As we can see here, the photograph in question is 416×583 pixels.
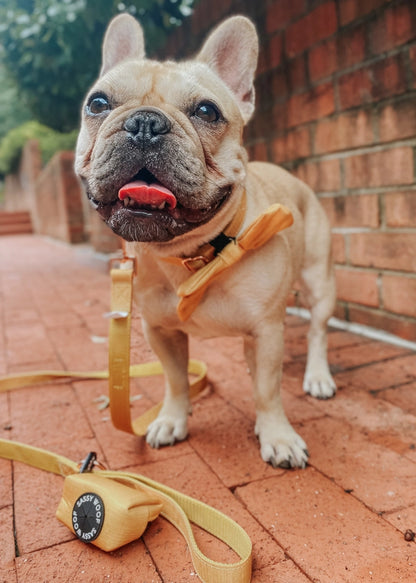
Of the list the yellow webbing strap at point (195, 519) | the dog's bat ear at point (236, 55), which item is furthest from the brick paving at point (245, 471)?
the dog's bat ear at point (236, 55)

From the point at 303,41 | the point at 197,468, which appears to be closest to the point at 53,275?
the point at 303,41

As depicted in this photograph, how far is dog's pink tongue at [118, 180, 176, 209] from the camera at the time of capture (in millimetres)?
1418

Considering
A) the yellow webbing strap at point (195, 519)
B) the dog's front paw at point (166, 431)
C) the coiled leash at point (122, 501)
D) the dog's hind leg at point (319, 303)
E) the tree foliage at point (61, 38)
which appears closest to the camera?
the yellow webbing strap at point (195, 519)

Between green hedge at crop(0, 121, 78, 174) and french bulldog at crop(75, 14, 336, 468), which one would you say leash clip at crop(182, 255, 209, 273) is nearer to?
french bulldog at crop(75, 14, 336, 468)

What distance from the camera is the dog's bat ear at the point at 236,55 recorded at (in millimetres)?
1799

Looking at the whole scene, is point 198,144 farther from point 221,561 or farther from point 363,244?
point 363,244

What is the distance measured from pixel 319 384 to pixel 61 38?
3.55m

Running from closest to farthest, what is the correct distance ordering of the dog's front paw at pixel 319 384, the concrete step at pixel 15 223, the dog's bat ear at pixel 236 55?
the dog's bat ear at pixel 236 55 → the dog's front paw at pixel 319 384 → the concrete step at pixel 15 223

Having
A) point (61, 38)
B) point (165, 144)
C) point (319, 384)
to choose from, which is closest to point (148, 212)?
point (165, 144)

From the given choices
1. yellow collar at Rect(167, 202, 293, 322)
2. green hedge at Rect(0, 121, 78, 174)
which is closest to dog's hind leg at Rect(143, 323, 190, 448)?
yellow collar at Rect(167, 202, 293, 322)

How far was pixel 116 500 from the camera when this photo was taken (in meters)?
1.37

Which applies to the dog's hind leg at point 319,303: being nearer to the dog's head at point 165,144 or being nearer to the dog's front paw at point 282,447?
the dog's front paw at point 282,447

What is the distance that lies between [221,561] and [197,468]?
0.47m

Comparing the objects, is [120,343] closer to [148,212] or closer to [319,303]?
[148,212]
